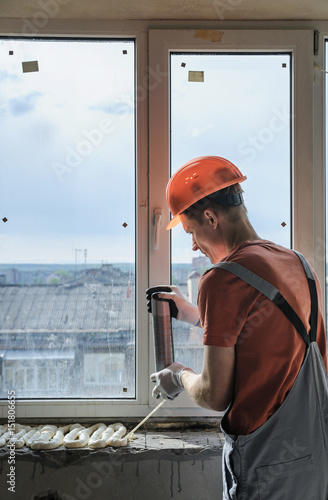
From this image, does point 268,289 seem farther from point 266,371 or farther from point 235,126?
point 235,126

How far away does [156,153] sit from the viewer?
6.79 feet

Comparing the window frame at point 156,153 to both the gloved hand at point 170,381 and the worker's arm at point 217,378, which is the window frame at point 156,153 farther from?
the worker's arm at point 217,378

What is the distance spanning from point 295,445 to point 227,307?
38cm

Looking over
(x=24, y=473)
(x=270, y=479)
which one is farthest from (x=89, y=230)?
(x=270, y=479)

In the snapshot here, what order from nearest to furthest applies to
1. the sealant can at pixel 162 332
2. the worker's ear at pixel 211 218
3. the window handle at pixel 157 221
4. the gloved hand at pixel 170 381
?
the worker's ear at pixel 211 218 → the gloved hand at pixel 170 381 → the sealant can at pixel 162 332 → the window handle at pixel 157 221

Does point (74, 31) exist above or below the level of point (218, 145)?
above

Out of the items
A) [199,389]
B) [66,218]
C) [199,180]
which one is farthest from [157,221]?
[199,389]

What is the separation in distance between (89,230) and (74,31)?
0.86 meters

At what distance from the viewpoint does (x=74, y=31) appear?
206cm

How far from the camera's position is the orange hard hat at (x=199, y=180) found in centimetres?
130

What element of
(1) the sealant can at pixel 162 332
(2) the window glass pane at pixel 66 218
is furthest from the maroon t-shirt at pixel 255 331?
(2) the window glass pane at pixel 66 218

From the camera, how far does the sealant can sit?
1.65 meters

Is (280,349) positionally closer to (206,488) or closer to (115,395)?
(206,488)

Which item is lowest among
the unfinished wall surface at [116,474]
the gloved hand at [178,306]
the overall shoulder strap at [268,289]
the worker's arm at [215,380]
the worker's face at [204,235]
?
the unfinished wall surface at [116,474]
